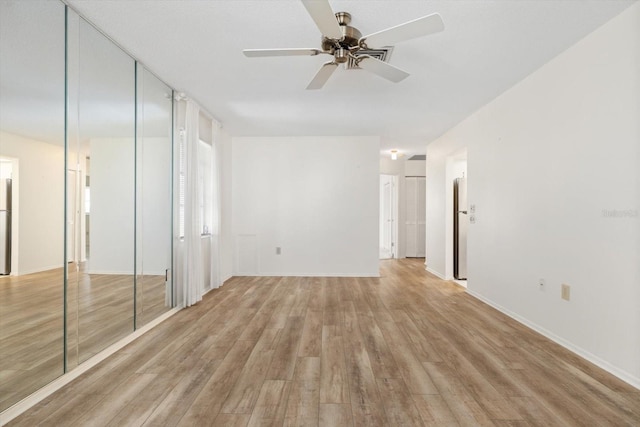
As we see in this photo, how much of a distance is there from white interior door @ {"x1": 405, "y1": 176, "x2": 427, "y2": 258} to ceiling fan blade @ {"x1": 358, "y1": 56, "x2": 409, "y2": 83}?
631 cm

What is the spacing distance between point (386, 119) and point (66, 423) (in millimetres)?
4525

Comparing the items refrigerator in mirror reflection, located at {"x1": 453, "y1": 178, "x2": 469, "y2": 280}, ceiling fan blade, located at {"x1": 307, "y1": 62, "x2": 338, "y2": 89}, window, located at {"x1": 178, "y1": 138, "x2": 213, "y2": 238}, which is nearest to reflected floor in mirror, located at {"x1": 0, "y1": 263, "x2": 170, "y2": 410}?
window, located at {"x1": 178, "y1": 138, "x2": 213, "y2": 238}

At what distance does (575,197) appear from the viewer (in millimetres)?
2672

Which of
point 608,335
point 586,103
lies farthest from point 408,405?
point 586,103

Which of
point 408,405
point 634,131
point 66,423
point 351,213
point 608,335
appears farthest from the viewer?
point 351,213

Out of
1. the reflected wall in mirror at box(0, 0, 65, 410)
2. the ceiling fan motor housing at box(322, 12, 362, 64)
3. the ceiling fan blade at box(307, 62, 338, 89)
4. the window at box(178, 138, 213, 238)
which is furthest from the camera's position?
the window at box(178, 138, 213, 238)

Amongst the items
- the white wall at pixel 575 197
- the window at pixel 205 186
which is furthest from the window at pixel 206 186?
the white wall at pixel 575 197

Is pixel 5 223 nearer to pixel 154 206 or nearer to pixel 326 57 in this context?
pixel 154 206

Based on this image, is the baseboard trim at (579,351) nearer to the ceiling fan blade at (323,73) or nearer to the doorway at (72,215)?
the ceiling fan blade at (323,73)

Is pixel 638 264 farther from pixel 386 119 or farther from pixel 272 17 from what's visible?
pixel 386 119

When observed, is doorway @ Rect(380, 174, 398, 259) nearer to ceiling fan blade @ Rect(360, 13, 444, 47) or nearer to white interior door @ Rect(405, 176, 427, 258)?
white interior door @ Rect(405, 176, 427, 258)

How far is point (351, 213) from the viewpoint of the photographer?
5836 millimetres

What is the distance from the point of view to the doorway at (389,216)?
834 cm

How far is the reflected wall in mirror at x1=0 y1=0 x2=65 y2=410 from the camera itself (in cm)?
183
